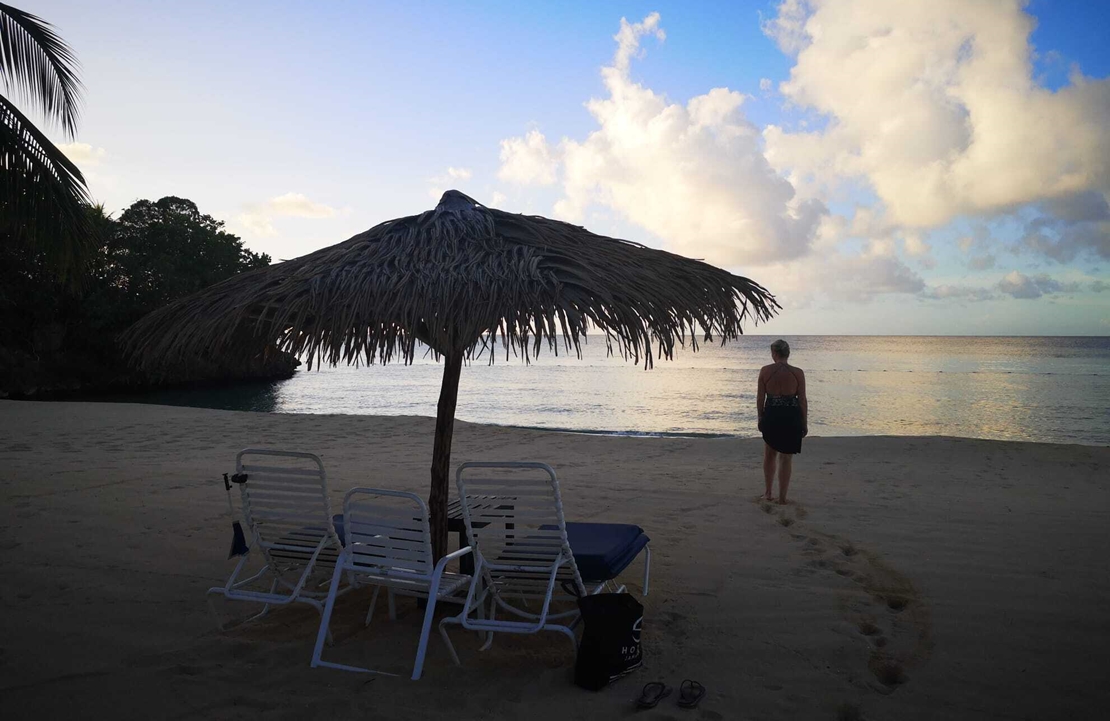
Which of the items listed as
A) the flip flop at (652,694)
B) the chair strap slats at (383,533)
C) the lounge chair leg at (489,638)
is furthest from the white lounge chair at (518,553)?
the flip flop at (652,694)

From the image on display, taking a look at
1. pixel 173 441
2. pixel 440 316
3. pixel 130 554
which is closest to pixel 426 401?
pixel 173 441

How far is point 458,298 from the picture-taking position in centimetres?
354

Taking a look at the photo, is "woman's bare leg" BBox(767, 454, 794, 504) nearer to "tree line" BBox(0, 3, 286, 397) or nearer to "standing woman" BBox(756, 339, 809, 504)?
"standing woman" BBox(756, 339, 809, 504)

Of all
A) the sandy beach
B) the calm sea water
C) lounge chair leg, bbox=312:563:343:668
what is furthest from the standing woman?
the calm sea water

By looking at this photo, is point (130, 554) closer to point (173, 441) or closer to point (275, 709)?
point (275, 709)

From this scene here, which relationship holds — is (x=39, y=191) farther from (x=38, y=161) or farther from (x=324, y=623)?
(x=324, y=623)

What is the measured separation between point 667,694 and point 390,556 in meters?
1.39

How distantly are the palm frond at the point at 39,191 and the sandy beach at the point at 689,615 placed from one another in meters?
2.61

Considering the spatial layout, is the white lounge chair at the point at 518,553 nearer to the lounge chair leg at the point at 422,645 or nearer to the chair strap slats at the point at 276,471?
the lounge chair leg at the point at 422,645

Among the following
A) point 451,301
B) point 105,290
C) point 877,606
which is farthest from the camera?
point 105,290

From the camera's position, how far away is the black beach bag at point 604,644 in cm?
307

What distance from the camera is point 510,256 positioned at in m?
3.77

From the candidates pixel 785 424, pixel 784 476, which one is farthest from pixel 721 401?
pixel 785 424

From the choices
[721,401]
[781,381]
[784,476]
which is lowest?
[721,401]
